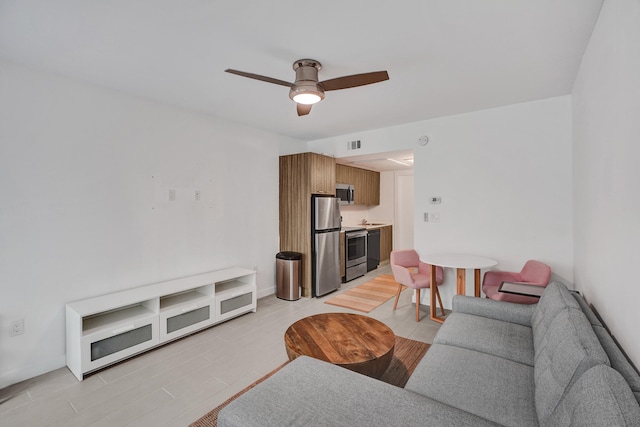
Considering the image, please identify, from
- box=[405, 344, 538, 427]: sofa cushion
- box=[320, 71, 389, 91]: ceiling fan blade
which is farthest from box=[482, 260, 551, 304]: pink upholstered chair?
box=[320, 71, 389, 91]: ceiling fan blade

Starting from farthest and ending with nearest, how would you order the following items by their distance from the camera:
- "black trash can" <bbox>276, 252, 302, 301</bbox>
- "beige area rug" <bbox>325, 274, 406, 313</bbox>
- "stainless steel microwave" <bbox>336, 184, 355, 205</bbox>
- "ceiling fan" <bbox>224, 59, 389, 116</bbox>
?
1. "stainless steel microwave" <bbox>336, 184, 355, 205</bbox>
2. "black trash can" <bbox>276, 252, 302, 301</bbox>
3. "beige area rug" <bbox>325, 274, 406, 313</bbox>
4. "ceiling fan" <bbox>224, 59, 389, 116</bbox>

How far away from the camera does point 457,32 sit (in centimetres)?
204

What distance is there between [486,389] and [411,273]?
2329 mm

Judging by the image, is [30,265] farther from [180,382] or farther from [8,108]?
[180,382]

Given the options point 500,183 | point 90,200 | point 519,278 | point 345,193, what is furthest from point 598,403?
point 345,193

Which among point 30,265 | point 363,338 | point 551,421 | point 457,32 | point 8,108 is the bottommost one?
point 363,338

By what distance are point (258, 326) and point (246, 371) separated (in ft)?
3.14

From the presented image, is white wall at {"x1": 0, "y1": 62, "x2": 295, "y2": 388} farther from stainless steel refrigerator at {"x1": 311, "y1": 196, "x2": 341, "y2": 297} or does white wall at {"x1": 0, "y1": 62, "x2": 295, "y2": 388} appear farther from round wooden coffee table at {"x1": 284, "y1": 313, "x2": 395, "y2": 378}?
round wooden coffee table at {"x1": 284, "y1": 313, "x2": 395, "y2": 378}

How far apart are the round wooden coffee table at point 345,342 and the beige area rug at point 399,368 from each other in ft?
1.28

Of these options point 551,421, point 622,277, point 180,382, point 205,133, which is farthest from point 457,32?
point 180,382

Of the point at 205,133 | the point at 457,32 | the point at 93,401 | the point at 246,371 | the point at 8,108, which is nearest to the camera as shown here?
the point at 457,32

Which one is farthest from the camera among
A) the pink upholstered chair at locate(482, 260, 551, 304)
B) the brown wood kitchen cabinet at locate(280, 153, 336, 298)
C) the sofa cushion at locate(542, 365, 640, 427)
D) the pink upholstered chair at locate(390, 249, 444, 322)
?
the brown wood kitchen cabinet at locate(280, 153, 336, 298)

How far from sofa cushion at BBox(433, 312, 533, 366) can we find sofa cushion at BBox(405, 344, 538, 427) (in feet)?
0.27

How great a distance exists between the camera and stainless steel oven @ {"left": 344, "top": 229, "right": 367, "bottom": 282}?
5.45 m
